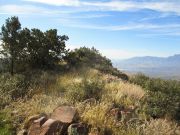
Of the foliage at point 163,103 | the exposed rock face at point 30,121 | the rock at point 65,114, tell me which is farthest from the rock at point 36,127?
the foliage at point 163,103

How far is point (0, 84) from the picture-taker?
1680cm

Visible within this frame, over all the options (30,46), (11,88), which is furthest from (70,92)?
(30,46)

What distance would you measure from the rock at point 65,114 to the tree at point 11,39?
10.5 meters

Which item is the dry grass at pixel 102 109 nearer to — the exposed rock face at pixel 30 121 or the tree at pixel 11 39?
the exposed rock face at pixel 30 121

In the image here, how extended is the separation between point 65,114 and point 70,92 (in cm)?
432

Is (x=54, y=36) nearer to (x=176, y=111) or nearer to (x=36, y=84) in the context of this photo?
(x=36, y=84)

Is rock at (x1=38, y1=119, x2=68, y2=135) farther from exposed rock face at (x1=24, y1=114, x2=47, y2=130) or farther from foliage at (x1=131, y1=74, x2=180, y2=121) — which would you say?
foliage at (x1=131, y1=74, x2=180, y2=121)

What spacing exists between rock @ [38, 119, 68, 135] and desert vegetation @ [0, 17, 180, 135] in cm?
93

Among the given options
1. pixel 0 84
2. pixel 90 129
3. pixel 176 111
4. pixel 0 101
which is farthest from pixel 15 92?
pixel 176 111

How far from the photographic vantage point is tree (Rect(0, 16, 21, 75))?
21469mm

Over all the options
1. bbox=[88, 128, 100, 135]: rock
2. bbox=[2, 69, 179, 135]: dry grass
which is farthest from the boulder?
bbox=[88, 128, 100, 135]: rock

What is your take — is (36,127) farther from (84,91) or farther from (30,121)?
(84,91)

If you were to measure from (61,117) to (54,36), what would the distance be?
530 inches

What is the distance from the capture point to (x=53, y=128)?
10703 millimetres
